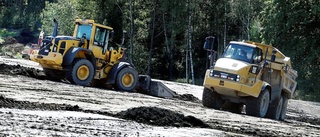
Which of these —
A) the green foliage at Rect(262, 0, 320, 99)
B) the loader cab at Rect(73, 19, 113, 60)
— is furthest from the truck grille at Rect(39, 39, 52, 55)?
the green foliage at Rect(262, 0, 320, 99)

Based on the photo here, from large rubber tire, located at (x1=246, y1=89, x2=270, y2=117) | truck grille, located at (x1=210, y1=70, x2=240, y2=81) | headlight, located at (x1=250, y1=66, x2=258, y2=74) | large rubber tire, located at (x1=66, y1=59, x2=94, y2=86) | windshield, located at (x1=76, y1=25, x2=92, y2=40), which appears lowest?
large rubber tire, located at (x1=246, y1=89, x2=270, y2=117)

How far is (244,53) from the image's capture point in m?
18.3

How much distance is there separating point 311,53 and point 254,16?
11.8 m

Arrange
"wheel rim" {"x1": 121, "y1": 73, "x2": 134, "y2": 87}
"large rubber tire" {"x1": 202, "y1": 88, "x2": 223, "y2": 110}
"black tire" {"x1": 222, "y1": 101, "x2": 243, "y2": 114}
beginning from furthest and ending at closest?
"wheel rim" {"x1": 121, "y1": 73, "x2": 134, "y2": 87}
"black tire" {"x1": 222, "y1": 101, "x2": 243, "y2": 114}
"large rubber tire" {"x1": 202, "y1": 88, "x2": 223, "y2": 110}

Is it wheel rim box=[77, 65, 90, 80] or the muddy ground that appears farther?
wheel rim box=[77, 65, 90, 80]

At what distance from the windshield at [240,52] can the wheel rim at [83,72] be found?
454 centimetres

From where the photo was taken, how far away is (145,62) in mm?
43719

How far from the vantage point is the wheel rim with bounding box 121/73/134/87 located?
21375mm

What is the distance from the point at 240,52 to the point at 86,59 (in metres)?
5.09

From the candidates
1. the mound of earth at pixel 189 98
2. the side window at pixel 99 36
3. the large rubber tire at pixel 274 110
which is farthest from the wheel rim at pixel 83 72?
the large rubber tire at pixel 274 110

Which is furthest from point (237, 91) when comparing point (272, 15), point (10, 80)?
point (272, 15)

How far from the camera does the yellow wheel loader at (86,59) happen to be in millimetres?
20016

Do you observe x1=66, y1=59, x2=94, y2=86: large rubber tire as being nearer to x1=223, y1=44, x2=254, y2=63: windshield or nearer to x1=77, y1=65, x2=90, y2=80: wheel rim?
x1=77, y1=65, x2=90, y2=80: wheel rim

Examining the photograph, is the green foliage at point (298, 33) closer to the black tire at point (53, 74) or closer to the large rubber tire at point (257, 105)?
the black tire at point (53, 74)
